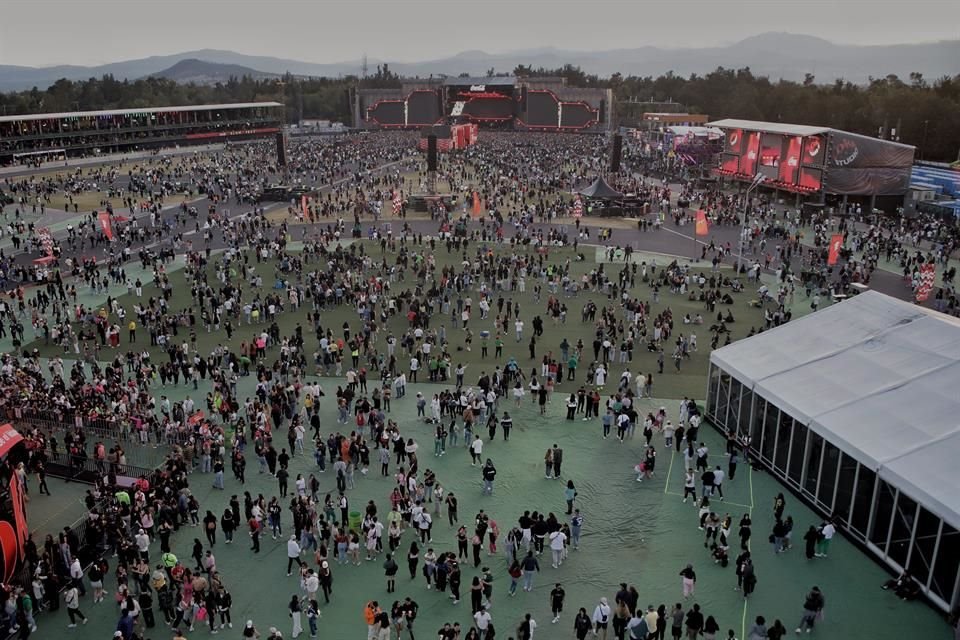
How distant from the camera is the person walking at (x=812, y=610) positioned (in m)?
13.1

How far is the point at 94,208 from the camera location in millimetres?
59719

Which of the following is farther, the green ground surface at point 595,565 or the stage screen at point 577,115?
the stage screen at point 577,115

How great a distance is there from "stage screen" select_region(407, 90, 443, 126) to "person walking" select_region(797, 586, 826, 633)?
126190 millimetres

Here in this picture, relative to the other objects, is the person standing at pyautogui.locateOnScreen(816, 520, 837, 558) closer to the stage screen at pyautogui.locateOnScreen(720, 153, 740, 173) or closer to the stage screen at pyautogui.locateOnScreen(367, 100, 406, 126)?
the stage screen at pyautogui.locateOnScreen(720, 153, 740, 173)

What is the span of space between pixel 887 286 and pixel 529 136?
299 feet

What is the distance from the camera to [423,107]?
433 feet

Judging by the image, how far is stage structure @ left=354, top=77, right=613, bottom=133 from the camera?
421ft

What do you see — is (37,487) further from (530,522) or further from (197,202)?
(197,202)

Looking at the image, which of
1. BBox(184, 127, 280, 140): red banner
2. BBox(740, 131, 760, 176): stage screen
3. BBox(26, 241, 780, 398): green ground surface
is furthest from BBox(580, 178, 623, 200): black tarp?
BBox(184, 127, 280, 140): red banner

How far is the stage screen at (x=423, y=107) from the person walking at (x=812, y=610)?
126190 millimetres

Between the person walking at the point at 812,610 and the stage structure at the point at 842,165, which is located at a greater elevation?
the stage structure at the point at 842,165

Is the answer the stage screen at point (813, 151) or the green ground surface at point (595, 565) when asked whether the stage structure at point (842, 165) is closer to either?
the stage screen at point (813, 151)

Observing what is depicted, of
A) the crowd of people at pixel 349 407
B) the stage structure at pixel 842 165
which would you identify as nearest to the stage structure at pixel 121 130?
the crowd of people at pixel 349 407

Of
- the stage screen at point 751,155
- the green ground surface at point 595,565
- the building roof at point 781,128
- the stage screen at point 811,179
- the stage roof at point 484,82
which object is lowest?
the green ground surface at point 595,565
